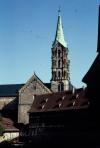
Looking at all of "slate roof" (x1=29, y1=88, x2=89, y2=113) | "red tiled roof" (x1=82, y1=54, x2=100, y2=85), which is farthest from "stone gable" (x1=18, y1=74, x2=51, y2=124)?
"red tiled roof" (x1=82, y1=54, x2=100, y2=85)

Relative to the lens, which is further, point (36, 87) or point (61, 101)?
point (36, 87)

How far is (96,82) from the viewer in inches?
1773

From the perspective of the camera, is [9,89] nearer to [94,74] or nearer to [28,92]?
[28,92]

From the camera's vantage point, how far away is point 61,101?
82.1m

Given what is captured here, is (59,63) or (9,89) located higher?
(59,63)

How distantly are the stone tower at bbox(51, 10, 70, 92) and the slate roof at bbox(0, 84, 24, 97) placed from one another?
9453mm

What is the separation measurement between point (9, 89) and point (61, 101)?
3227cm

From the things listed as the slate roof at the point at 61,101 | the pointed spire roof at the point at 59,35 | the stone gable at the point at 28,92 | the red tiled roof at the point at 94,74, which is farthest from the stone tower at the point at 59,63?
the red tiled roof at the point at 94,74

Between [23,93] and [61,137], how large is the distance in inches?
1811

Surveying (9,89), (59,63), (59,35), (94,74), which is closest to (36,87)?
(59,63)

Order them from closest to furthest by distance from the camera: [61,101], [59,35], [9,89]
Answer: [61,101]
[9,89]
[59,35]

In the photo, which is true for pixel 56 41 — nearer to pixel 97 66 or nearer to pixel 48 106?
pixel 48 106

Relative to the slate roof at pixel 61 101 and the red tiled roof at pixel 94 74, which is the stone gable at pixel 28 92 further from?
the red tiled roof at pixel 94 74

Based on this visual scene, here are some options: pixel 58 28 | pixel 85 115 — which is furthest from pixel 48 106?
pixel 58 28
